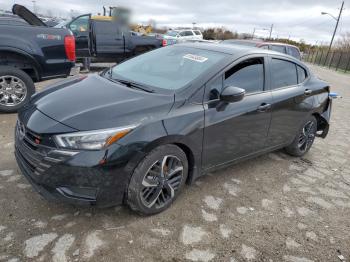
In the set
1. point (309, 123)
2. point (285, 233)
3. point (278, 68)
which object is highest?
point (278, 68)

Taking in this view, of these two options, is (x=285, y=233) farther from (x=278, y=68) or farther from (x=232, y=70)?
(x=278, y=68)

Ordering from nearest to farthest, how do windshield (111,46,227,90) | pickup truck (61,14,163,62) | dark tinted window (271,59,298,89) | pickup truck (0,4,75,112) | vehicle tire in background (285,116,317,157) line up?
windshield (111,46,227,90) → dark tinted window (271,59,298,89) → vehicle tire in background (285,116,317,157) → pickup truck (0,4,75,112) → pickup truck (61,14,163,62)

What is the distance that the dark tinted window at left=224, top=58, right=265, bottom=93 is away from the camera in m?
3.23

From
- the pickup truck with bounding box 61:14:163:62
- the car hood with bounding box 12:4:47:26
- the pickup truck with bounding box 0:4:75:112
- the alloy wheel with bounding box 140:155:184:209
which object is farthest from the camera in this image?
the pickup truck with bounding box 61:14:163:62

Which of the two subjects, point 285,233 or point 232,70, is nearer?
point 285,233

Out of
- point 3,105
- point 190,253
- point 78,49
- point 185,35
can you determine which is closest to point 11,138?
point 3,105

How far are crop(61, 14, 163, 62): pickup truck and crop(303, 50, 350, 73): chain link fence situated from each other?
81.4 ft

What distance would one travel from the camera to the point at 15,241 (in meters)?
2.40

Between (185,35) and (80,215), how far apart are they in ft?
80.8

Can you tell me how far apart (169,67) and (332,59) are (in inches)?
1361

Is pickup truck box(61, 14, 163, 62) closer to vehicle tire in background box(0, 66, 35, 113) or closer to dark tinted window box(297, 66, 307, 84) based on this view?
vehicle tire in background box(0, 66, 35, 113)

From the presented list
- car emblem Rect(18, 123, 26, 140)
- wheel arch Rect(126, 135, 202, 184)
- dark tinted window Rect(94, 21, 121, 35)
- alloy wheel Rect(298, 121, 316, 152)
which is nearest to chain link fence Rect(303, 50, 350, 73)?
dark tinted window Rect(94, 21, 121, 35)

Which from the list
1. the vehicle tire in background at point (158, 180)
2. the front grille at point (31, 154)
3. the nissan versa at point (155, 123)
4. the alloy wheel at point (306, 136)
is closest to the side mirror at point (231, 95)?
the nissan versa at point (155, 123)

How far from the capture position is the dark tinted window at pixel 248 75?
10.6 ft
